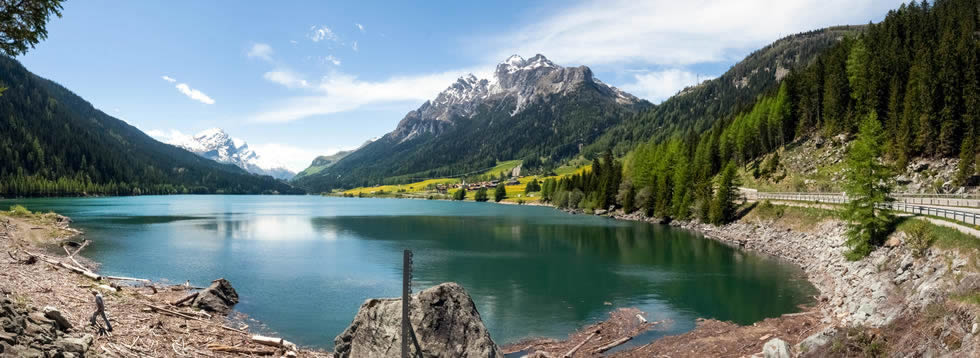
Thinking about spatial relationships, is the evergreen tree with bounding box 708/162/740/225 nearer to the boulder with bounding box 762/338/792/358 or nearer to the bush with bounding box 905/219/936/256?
the bush with bounding box 905/219/936/256

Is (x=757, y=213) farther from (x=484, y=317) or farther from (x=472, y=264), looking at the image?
(x=484, y=317)

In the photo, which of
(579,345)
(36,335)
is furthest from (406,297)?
(579,345)

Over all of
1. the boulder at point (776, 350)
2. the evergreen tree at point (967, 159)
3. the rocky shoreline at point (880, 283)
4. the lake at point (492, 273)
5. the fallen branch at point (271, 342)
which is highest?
the evergreen tree at point (967, 159)

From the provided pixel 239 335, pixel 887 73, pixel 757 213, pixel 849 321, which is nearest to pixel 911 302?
pixel 849 321

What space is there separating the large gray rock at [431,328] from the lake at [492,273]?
9056 millimetres

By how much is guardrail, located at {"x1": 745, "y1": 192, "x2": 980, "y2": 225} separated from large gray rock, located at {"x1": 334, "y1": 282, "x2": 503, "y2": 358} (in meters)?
33.4

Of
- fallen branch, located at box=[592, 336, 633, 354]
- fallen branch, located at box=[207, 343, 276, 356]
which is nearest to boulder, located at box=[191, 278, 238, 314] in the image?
fallen branch, located at box=[207, 343, 276, 356]

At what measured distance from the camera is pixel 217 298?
31.3 metres

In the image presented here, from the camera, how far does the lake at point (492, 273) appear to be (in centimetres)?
3241

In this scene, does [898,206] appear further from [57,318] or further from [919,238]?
[57,318]

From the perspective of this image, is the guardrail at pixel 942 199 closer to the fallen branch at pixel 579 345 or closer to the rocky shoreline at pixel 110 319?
the fallen branch at pixel 579 345

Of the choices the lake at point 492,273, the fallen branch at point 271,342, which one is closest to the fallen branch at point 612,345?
the lake at point 492,273

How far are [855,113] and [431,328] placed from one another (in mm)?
94385

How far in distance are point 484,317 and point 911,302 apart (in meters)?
22.2
